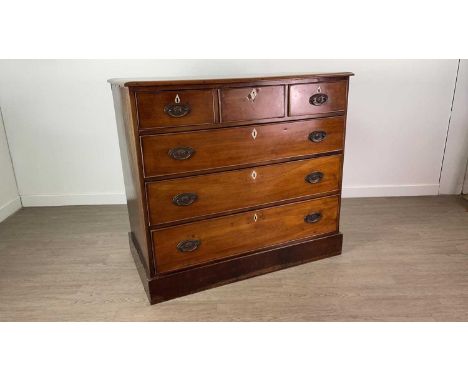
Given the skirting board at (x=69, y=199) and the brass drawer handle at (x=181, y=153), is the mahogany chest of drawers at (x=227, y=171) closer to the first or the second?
the brass drawer handle at (x=181, y=153)

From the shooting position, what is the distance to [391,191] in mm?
3092

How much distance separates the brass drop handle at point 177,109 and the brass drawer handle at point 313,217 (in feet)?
3.00

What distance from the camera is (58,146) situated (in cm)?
282

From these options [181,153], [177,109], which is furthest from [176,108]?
[181,153]

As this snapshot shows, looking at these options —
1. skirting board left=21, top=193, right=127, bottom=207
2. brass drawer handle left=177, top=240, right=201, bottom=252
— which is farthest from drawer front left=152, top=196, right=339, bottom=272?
skirting board left=21, top=193, right=127, bottom=207

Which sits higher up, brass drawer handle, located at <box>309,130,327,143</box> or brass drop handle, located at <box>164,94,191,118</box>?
brass drop handle, located at <box>164,94,191,118</box>

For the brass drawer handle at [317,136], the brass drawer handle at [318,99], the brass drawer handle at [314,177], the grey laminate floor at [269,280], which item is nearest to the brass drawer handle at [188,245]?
the grey laminate floor at [269,280]

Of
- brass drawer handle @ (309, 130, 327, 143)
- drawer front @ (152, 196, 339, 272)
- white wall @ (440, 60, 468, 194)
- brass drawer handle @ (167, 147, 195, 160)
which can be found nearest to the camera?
brass drawer handle @ (167, 147, 195, 160)

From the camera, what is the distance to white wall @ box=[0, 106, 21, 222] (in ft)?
9.04

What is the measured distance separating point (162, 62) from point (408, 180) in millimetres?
2254

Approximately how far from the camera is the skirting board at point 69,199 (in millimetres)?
2951

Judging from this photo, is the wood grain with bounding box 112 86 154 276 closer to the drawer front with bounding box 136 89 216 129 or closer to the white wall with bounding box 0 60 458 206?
the drawer front with bounding box 136 89 216 129

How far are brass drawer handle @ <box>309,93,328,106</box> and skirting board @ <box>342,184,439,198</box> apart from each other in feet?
4.61

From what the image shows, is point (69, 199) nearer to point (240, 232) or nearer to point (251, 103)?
point (240, 232)
